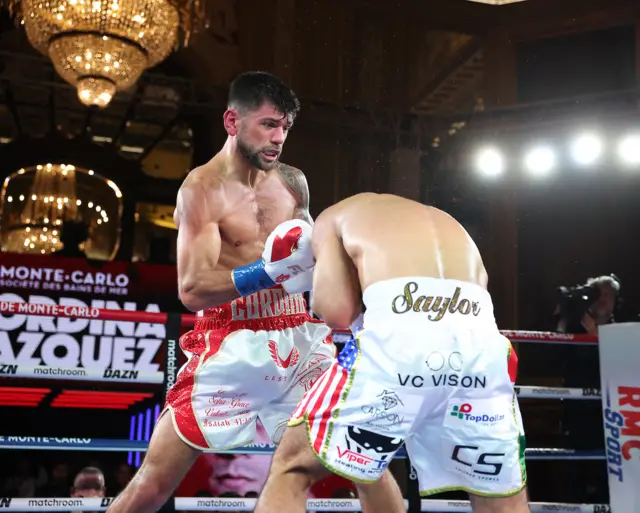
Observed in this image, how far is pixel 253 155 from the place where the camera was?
227cm

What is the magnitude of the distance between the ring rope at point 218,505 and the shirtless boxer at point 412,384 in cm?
61

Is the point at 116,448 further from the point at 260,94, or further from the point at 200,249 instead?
the point at 260,94

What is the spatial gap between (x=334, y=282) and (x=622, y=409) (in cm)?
165

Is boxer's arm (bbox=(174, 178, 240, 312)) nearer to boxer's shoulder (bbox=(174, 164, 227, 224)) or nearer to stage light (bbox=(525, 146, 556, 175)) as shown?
boxer's shoulder (bbox=(174, 164, 227, 224))

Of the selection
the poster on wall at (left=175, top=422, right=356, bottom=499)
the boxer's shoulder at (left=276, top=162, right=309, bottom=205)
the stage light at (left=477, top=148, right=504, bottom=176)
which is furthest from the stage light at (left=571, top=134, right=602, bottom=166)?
the boxer's shoulder at (left=276, top=162, right=309, bottom=205)

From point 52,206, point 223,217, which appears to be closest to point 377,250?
point 223,217

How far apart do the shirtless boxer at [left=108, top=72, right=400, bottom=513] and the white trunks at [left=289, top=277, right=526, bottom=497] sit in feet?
1.33

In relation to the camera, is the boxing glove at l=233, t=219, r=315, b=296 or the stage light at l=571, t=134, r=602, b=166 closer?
the boxing glove at l=233, t=219, r=315, b=296

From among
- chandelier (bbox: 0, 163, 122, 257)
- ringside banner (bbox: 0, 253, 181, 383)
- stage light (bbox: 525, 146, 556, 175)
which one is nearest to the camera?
ringside banner (bbox: 0, 253, 181, 383)

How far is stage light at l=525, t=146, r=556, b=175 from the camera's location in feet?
19.7

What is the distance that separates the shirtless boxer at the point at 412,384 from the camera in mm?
1562

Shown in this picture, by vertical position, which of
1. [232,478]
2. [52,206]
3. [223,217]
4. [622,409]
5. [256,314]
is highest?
[52,206]

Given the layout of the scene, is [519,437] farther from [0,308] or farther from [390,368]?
[0,308]

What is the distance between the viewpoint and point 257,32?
6754mm
